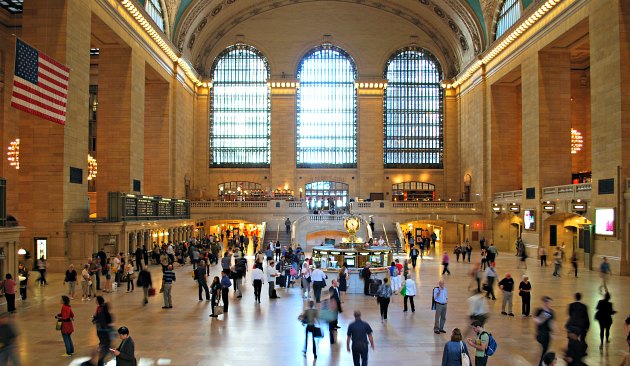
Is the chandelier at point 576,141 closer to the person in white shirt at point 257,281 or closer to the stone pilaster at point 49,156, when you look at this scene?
the person in white shirt at point 257,281

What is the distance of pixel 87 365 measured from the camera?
22.8 ft

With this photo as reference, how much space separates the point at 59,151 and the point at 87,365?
18708 mm

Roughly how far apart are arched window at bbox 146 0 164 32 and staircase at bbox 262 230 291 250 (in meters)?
16.0

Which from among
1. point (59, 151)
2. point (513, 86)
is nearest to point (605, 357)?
point (59, 151)

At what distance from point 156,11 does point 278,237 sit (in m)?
17.1

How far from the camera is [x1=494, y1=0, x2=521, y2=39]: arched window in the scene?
3656 cm

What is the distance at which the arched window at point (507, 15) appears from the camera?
1439 inches

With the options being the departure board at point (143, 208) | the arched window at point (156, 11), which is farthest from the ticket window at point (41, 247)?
the arched window at point (156, 11)

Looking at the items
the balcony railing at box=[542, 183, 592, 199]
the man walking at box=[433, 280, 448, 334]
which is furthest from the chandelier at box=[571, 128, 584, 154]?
the man walking at box=[433, 280, 448, 334]

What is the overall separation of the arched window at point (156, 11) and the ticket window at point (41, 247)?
18.1m

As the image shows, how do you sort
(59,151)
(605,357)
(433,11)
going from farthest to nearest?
(433,11) < (59,151) < (605,357)

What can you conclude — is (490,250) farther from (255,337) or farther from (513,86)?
(513,86)

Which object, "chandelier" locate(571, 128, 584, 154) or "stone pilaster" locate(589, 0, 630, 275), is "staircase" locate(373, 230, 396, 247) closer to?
"stone pilaster" locate(589, 0, 630, 275)

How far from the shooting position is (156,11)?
123ft
